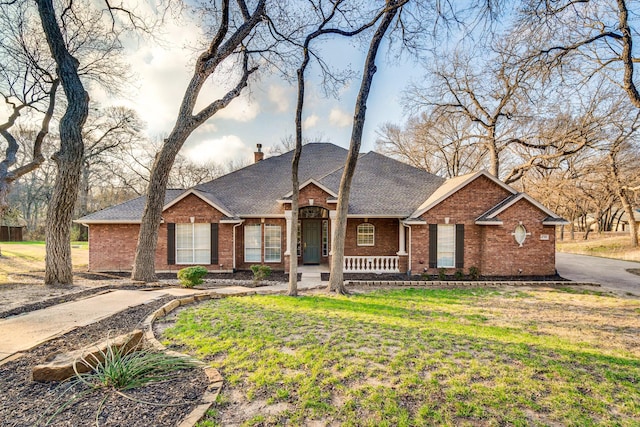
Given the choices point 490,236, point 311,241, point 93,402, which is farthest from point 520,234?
point 93,402

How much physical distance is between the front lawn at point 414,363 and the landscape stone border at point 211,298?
0.14m

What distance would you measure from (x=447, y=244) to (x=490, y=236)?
179 cm

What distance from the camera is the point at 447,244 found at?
13.6 m

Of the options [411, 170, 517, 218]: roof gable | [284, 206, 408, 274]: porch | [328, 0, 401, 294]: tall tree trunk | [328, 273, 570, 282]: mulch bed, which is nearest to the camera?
[328, 0, 401, 294]: tall tree trunk

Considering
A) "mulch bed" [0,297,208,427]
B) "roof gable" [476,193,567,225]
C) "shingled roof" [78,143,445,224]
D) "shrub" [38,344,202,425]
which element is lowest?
A: "mulch bed" [0,297,208,427]

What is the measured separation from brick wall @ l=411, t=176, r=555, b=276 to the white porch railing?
98 centimetres

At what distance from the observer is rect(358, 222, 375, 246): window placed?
15070 mm

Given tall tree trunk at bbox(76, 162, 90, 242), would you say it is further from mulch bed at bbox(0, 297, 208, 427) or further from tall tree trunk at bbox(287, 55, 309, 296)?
mulch bed at bbox(0, 297, 208, 427)

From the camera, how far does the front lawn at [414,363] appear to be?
132 inches

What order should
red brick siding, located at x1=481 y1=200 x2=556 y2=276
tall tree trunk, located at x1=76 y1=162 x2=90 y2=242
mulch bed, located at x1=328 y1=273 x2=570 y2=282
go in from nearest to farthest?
mulch bed, located at x1=328 y1=273 x2=570 y2=282
red brick siding, located at x1=481 y1=200 x2=556 y2=276
tall tree trunk, located at x1=76 y1=162 x2=90 y2=242

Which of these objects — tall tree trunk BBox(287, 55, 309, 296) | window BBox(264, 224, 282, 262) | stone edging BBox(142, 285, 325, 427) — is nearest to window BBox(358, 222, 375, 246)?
window BBox(264, 224, 282, 262)

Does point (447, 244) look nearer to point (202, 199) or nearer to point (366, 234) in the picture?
point (366, 234)

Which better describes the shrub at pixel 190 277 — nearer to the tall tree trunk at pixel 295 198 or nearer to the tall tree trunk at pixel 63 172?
the tall tree trunk at pixel 295 198

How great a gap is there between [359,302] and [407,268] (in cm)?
556
